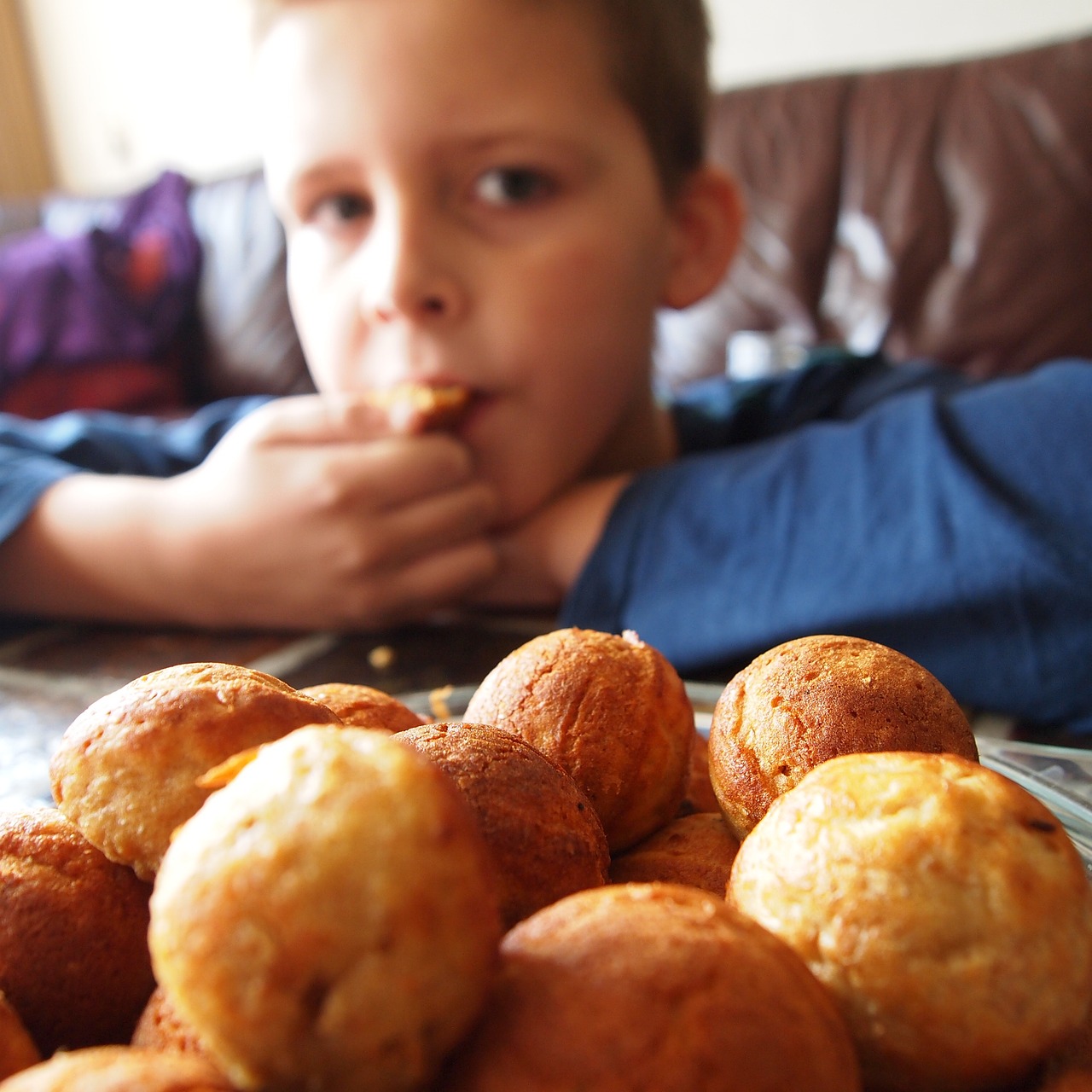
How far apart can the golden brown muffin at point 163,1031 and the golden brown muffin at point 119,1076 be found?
1 centimetres

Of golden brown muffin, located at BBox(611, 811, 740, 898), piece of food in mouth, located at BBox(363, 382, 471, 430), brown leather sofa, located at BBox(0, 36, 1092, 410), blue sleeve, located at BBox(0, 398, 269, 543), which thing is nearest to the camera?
golden brown muffin, located at BBox(611, 811, 740, 898)

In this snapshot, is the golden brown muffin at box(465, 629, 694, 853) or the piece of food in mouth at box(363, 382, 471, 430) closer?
the golden brown muffin at box(465, 629, 694, 853)

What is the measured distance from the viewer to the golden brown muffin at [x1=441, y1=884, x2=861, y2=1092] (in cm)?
18

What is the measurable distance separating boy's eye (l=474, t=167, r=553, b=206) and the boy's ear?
27cm

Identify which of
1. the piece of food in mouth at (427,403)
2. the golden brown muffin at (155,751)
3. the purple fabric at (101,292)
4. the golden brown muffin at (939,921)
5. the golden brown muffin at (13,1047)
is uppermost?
the golden brown muffin at (155,751)

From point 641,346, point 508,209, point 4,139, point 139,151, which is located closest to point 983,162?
point 641,346

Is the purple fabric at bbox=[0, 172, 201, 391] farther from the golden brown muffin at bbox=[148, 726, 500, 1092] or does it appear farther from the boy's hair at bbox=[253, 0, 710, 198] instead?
the golden brown muffin at bbox=[148, 726, 500, 1092]

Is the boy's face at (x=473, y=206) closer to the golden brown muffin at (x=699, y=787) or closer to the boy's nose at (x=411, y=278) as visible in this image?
the boy's nose at (x=411, y=278)

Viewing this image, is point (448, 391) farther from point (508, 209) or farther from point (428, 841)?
point (428, 841)

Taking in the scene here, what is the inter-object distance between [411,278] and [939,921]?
0.79 metres

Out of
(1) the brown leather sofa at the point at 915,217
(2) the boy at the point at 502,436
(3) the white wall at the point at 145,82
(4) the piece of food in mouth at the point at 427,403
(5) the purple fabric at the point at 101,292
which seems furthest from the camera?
(3) the white wall at the point at 145,82

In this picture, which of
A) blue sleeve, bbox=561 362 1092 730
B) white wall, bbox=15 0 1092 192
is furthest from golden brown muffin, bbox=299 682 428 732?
white wall, bbox=15 0 1092 192

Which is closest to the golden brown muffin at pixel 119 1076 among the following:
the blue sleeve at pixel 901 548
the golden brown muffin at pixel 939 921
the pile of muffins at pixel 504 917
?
the pile of muffins at pixel 504 917

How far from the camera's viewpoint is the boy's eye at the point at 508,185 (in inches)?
37.7
